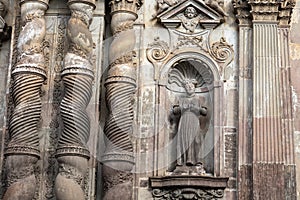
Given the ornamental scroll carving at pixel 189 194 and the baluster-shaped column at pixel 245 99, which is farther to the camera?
the baluster-shaped column at pixel 245 99

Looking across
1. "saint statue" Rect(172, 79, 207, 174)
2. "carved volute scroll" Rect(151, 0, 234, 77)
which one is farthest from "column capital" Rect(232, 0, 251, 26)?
"saint statue" Rect(172, 79, 207, 174)

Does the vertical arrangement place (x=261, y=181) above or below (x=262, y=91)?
below

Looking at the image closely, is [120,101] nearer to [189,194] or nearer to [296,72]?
[189,194]

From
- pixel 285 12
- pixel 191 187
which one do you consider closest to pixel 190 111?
pixel 191 187

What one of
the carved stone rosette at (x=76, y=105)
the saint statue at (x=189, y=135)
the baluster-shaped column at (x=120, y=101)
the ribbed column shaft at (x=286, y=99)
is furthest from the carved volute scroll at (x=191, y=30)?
the carved stone rosette at (x=76, y=105)

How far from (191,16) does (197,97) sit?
1.37 meters

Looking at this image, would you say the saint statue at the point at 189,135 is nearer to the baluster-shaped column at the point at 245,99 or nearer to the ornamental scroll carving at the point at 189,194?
the ornamental scroll carving at the point at 189,194

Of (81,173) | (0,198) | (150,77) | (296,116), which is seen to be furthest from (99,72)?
(296,116)

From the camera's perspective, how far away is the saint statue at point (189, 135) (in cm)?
1105

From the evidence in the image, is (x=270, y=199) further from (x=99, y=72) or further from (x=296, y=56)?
(x=99, y=72)

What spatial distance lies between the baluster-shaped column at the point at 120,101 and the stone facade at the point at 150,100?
2 cm

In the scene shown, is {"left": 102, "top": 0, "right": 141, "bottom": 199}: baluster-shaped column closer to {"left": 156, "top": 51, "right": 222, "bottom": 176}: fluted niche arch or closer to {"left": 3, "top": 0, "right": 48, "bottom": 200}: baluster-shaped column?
{"left": 156, "top": 51, "right": 222, "bottom": 176}: fluted niche arch

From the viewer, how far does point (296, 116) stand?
1146cm

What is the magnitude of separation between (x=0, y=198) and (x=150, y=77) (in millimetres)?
3040
